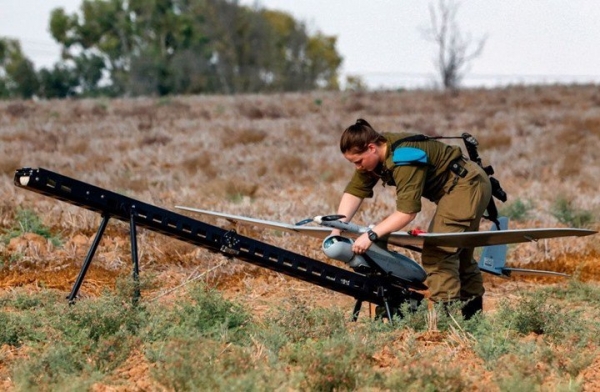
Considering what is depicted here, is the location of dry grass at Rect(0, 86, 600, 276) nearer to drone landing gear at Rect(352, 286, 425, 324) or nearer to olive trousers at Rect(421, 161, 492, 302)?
olive trousers at Rect(421, 161, 492, 302)

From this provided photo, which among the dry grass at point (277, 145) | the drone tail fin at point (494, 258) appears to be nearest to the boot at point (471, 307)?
the drone tail fin at point (494, 258)

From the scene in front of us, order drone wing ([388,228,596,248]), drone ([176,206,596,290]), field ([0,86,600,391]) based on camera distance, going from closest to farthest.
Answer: field ([0,86,600,391]) → drone wing ([388,228,596,248]) → drone ([176,206,596,290])

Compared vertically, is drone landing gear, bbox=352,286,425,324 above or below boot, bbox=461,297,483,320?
above

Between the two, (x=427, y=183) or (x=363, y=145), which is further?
(x=427, y=183)

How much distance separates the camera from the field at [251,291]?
4.54 meters

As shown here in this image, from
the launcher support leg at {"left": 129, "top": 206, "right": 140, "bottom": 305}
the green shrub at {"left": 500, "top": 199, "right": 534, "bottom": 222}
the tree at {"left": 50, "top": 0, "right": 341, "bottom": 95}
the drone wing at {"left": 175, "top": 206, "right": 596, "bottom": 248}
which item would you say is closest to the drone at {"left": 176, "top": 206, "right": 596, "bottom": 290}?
the drone wing at {"left": 175, "top": 206, "right": 596, "bottom": 248}

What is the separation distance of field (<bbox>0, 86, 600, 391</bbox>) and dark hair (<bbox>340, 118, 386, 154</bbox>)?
101 centimetres

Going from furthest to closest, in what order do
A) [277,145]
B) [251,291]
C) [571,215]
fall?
1. [277,145]
2. [571,215]
3. [251,291]

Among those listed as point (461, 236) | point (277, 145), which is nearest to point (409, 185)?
point (461, 236)

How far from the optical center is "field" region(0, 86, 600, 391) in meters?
4.54

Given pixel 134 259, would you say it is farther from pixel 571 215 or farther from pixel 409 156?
pixel 571 215

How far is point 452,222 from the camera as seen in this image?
20.3ft

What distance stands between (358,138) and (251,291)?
7.75 feet

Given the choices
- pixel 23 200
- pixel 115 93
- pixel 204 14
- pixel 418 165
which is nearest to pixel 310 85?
pixel 204 14
